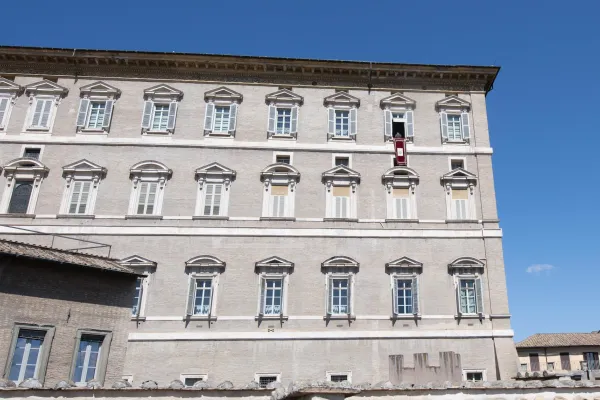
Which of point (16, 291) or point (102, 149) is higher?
point (102, 149)

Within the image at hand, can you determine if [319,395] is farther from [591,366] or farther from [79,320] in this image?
[591,366]

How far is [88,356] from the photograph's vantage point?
1523 centimetres

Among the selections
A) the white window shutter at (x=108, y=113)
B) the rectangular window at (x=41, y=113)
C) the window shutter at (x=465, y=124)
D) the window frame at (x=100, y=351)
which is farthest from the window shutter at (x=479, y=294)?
the rectangular window at (x=41, y=113)

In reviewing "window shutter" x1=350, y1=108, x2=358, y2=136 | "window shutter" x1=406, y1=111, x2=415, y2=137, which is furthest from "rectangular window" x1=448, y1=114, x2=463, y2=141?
"window shutter" x1=350, y1=108, x2=358, y2=136

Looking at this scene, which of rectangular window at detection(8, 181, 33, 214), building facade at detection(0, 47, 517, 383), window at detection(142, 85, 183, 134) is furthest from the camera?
window at detection(142, 85, 183, 134)

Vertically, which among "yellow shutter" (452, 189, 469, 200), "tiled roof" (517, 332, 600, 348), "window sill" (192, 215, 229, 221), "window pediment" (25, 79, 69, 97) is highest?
"window pediment" (25, 79, 69, 97)

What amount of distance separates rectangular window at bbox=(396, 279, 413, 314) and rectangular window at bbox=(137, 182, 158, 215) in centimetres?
1097

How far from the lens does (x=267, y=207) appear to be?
2372 cm

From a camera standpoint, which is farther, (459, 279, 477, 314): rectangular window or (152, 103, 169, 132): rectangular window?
(152, 103, 169, 132): rectangular window

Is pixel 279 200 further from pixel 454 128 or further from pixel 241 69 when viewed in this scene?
pixel 454 128

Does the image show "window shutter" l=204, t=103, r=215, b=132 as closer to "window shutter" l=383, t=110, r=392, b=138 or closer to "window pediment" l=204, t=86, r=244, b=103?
"window pediment" l=204, t=86, r=244, b=103

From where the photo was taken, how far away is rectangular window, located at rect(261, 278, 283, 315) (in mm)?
21984

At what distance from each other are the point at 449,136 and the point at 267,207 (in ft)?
30.6

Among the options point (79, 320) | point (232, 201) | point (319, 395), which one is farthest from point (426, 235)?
point (319, 395)
